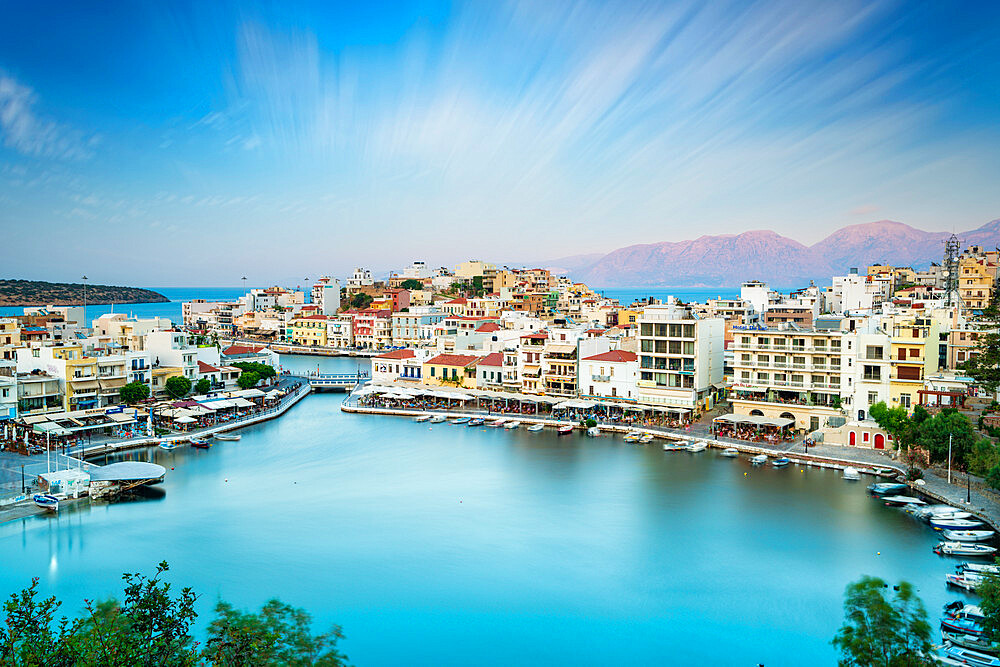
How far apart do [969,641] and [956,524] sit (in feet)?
17.7

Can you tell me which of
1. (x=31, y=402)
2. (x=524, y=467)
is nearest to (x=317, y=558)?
(x=524, y=467)

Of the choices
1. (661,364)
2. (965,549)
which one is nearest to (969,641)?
(965,549)

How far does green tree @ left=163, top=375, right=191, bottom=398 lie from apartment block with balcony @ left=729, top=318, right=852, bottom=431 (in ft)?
70.9

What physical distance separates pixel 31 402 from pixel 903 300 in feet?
145

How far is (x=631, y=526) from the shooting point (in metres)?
17.3

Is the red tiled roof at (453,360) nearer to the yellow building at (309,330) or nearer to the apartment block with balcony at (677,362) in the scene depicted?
the apartment block with balcony at (677,362)

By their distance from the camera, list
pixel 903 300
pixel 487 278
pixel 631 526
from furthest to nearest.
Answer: pixel 487 278 < pixel 903 300 < pixel 631 526

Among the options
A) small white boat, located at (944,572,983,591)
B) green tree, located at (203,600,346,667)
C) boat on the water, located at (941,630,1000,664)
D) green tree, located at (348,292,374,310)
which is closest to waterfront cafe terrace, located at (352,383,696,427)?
small white boat, located at (944,572,983,591)

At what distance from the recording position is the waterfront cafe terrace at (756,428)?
79.8 ft

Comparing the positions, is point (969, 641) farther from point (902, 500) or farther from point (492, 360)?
point (492, 360)

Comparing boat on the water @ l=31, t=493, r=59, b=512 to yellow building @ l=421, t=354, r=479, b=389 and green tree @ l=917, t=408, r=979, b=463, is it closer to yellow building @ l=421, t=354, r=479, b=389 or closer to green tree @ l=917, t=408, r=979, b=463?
yellow building @ l=421, t=354, r=479, b=389

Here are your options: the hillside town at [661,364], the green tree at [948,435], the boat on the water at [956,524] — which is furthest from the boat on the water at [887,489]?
the hillside town at [661,364]

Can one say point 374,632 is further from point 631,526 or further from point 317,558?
point 631,526

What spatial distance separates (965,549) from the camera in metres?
14.4
